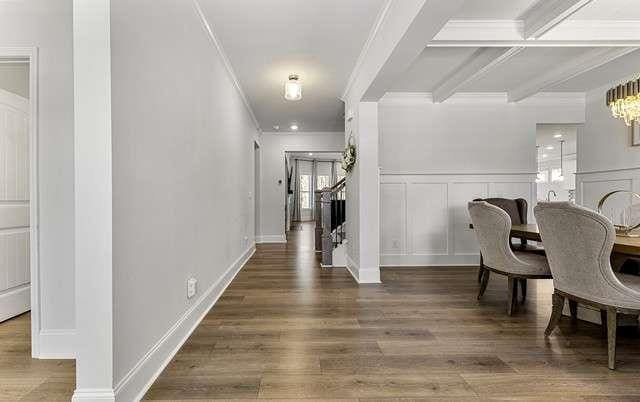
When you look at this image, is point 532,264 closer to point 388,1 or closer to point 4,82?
point 388,1

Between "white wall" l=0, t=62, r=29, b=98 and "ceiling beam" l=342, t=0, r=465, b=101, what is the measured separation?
3.03 metres

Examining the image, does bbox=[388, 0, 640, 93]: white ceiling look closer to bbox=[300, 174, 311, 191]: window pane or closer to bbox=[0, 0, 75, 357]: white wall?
bbox=[0, 0, 75, 357]: white wall

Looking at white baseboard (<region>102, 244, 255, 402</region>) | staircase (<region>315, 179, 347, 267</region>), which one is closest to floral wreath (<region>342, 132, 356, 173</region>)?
staircase (<region>315, 179, 347, 267</region>)

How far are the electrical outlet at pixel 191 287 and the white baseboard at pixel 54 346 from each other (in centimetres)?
70

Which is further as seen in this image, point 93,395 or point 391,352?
point 391,352

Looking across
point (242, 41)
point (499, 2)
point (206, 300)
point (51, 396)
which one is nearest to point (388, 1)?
point (499, 2)

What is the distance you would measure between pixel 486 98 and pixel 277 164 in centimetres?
439

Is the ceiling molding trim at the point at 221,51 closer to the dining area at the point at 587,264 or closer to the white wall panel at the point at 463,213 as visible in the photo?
the dining area at the point at 587,264

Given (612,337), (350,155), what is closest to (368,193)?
(350,155)

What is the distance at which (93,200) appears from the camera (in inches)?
55.1

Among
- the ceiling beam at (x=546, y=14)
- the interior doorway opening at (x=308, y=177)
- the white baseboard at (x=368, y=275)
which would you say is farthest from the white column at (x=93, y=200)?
the interior doorway opening at (x=308, y=177)

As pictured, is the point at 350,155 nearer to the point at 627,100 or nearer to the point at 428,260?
the point at 428,260

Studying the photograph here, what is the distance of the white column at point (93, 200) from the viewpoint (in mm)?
1387

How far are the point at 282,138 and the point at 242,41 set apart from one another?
433 centimetres
